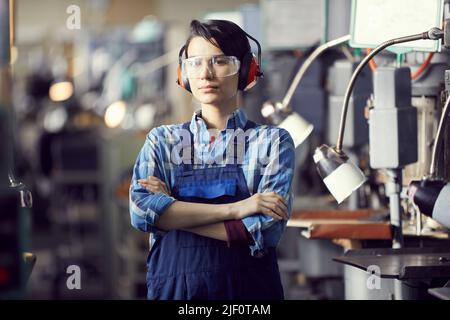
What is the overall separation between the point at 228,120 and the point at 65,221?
6978mm

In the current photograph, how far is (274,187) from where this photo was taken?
3.29 meters

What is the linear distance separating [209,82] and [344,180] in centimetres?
55

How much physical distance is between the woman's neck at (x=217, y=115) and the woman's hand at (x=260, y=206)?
0.77 feet

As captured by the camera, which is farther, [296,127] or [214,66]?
[296,127]

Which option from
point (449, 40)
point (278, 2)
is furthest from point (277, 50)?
point (449, 40)

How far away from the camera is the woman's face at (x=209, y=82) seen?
331 centimetres

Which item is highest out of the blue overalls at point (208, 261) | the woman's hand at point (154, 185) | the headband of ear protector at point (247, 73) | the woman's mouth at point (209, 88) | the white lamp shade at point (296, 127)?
the headband of ear protector at point (247, 73)

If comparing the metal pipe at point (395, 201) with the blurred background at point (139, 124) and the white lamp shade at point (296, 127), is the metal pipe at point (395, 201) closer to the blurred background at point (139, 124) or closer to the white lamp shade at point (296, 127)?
the blurred background at point (139, 124)

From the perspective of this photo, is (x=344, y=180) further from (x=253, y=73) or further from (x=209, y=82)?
(x=209, y=82)

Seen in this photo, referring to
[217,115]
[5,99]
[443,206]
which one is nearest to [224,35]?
[217,115]

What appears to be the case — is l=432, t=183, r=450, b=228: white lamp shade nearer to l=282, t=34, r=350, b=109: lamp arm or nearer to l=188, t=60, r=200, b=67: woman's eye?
l=188, t=60, r=200, b=67: woman's eye

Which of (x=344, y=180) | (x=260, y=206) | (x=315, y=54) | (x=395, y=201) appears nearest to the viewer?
(x=260, y=206)

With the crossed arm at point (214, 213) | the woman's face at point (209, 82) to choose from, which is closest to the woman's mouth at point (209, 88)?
the woman's face at point (209, 82)

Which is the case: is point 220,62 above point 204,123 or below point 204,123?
above
